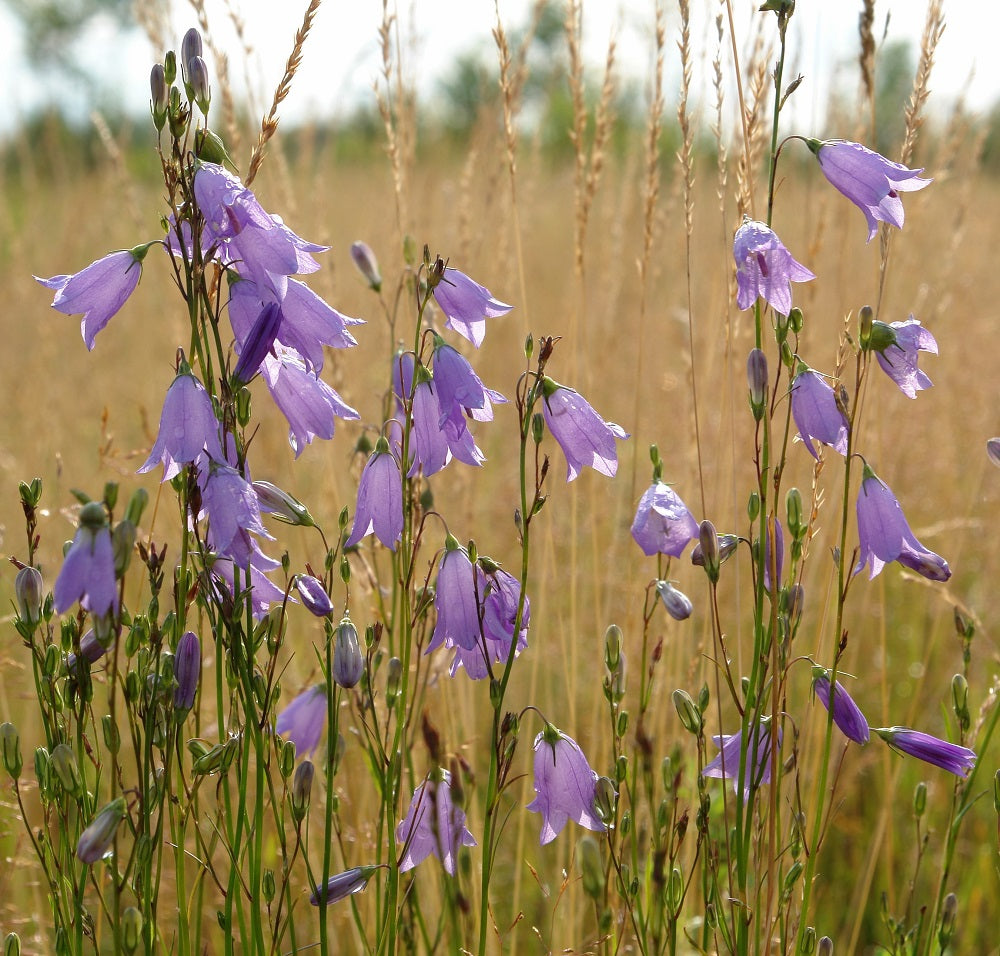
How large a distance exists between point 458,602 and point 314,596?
0.52 feet

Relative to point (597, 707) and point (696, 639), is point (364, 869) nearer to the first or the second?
point (597, 707)

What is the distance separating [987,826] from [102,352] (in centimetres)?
401

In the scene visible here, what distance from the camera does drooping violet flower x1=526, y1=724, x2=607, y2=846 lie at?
46.9 inches

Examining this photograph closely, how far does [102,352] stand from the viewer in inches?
184

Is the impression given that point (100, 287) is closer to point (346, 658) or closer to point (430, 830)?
point (346, 658)

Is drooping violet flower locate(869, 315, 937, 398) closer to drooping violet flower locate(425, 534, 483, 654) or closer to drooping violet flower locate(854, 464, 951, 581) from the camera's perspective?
drooping violet flower locate(854, 464, 951, 581)

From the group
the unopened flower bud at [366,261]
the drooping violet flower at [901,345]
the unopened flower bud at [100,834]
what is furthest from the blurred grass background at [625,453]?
the unopened flower bud at [100,834]

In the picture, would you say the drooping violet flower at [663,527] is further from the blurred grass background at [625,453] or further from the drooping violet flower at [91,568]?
the drooping violet flower at [91,568]

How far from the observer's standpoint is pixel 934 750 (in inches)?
45.9

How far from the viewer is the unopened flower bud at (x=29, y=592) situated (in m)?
1.06

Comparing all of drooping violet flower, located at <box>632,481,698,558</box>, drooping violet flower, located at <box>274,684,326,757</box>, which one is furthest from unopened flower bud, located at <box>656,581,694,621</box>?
drooping violet flower, located at <box>274,684,326,757</box>

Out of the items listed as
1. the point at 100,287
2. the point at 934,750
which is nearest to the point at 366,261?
the point at 100,287

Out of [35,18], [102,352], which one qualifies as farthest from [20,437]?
[35,18]

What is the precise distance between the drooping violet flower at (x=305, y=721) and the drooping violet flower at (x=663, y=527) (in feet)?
1.76
